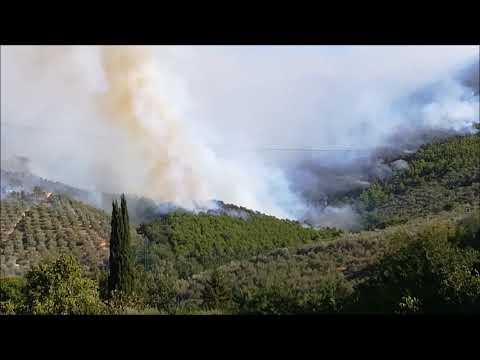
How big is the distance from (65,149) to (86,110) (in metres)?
1.26

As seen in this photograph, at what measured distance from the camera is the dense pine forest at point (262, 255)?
26.2 feet

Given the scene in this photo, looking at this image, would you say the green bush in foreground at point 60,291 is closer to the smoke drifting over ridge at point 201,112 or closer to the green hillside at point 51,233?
the green hillside at point 51,233

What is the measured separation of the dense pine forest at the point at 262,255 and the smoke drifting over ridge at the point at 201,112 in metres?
0.87

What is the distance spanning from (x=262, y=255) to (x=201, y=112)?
14.0ft

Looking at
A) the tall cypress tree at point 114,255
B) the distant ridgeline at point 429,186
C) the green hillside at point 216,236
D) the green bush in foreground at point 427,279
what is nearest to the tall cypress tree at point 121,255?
the tall cypress tree at point 114,255

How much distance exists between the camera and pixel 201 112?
13.4 meters

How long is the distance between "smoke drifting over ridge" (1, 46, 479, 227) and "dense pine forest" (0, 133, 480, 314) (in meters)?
0.87

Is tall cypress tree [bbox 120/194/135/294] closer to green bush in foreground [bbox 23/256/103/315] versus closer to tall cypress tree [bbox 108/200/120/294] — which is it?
tall cypress tree [bbox 108/200/120/294]

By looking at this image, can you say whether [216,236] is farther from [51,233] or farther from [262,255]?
[51,233]

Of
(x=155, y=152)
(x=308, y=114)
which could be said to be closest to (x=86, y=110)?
(x=155, y=152)

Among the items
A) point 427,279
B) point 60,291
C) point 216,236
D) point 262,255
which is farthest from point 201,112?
point 427,279

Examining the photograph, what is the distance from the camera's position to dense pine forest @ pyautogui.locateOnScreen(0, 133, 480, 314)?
799 cm

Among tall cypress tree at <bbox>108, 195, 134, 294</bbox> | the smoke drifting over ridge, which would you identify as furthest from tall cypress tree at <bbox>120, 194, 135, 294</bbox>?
the smoke drifting over ridge

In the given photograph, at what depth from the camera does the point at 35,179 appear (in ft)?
41.2
